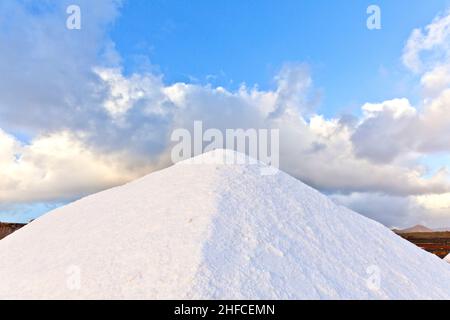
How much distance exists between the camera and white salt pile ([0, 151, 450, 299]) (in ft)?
23.1

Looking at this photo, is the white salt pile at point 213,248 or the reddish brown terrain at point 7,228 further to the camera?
the reddish brown terrain at point 7,228

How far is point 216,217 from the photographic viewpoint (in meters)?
8.83

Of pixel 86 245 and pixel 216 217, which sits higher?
pixel 216 217

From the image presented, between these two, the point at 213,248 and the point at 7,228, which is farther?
the point at 7,228

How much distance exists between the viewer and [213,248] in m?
7.70

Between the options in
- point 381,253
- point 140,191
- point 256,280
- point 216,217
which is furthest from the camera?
point 140,191

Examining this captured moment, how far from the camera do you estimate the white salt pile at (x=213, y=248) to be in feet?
23.1

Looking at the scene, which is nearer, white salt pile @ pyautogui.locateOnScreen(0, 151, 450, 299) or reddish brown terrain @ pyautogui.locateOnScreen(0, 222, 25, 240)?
white salt pile @ pyautogui.locateOnScreen(0, 151, 450, 299)

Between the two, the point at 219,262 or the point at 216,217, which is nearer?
the point at 219,262
